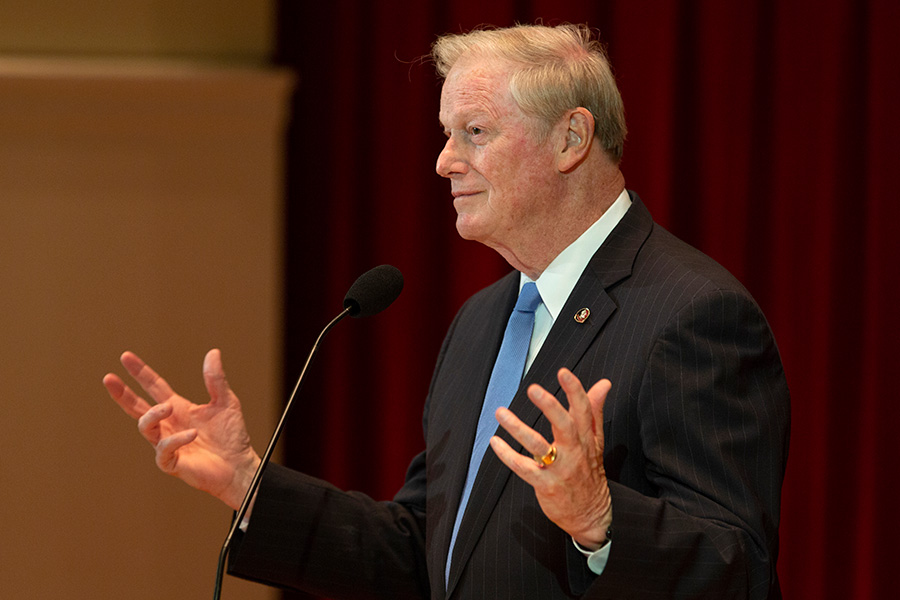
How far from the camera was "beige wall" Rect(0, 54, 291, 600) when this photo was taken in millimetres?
2703

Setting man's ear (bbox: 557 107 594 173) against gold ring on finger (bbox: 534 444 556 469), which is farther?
man's ear (bbox: 557 107 594 173)

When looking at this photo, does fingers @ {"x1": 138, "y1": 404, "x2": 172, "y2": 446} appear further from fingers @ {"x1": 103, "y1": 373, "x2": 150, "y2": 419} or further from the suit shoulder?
the suit shoulder

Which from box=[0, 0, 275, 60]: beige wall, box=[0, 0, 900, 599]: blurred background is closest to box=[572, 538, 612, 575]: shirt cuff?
box=[0, 0, 900, 599]: blurred background

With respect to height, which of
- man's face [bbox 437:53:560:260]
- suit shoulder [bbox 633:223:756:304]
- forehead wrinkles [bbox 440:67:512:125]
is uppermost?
forehead wrinkles [bbox 440:67:512:125]

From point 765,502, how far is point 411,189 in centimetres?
171

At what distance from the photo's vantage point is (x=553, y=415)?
4.02ft

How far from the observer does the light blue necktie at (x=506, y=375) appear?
1.69m

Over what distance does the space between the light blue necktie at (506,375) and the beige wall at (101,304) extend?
48.2 inches

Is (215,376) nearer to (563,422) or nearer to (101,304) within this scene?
(563,422)

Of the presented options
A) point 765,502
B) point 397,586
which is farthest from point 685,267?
point 397,586

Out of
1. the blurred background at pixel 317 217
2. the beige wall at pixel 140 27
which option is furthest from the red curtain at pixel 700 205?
the beige wall at pixel 140 27

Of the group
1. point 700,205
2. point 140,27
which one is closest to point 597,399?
point 700,205

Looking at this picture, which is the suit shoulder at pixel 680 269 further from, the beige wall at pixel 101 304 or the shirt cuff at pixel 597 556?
the beige wall at pixel 101 304

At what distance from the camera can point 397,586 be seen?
190 cm
